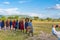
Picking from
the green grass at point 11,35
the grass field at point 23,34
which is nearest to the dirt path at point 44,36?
the grass field at point 23,34

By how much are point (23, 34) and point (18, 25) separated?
0.17 meters

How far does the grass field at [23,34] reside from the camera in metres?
4.69

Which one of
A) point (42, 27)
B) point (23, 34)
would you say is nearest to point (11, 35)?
point (23, 34)

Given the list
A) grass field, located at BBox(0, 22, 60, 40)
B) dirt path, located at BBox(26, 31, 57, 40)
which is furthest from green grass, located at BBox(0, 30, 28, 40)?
dirt path, located at BBox(26, 31, 57, 40)

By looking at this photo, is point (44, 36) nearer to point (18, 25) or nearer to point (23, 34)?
point (23, 34)

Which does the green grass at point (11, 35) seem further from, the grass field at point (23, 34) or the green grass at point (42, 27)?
the green grass at point (42, 27)

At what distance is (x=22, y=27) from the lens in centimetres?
473

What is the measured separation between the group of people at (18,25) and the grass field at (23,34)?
0.07 metres

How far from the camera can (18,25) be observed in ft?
15.5

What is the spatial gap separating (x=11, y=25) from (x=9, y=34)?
6.0 inches

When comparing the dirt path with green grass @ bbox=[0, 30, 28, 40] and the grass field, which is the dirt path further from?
green grass @ bbox=[0, 30, 28, 40]

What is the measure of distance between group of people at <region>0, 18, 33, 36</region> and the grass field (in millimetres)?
66

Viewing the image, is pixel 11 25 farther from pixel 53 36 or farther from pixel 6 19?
pixel 53 36

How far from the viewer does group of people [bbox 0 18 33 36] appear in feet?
15.4
